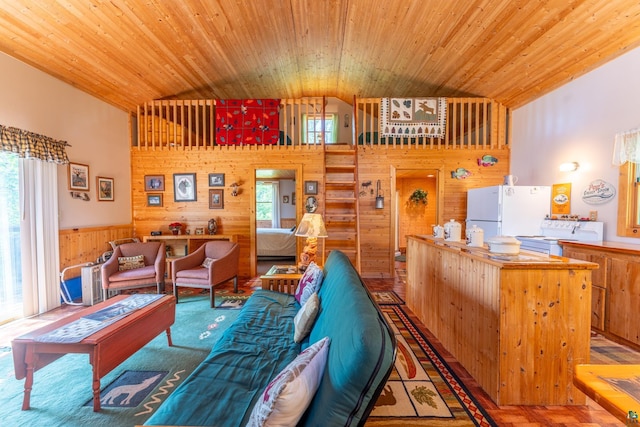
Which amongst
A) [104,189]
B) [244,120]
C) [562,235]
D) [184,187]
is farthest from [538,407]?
[104,189]

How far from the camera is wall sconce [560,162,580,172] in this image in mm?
3686

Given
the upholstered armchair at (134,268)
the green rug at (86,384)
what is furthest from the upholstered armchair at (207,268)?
the green rug at (86,384)

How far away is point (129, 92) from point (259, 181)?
4840 mm

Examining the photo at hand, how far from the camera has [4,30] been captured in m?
2.84

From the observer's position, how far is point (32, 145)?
3.27 meters

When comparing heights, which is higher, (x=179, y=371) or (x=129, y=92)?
(x=129, y=92)

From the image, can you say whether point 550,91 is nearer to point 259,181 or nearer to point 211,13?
point 211,13

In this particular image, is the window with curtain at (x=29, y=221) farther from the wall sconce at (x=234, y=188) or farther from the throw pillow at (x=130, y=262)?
the wall sconce at (x=234, y=188)

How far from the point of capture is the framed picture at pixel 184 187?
5272 mm

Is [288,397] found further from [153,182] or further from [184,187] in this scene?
[153,182]

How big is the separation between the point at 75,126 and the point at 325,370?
5155 mm

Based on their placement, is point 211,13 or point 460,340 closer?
point 460,340

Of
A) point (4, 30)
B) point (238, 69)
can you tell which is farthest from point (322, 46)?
point (4, 30)

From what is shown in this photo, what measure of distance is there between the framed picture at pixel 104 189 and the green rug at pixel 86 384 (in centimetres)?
274
